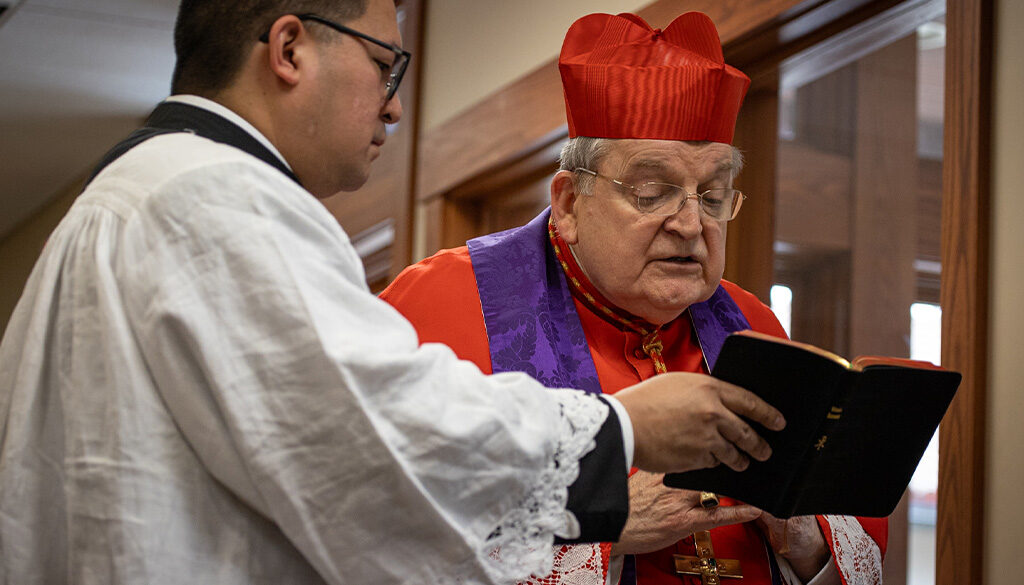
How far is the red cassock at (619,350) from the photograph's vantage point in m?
2.30

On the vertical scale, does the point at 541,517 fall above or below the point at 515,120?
below

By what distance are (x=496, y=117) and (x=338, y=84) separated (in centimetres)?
310

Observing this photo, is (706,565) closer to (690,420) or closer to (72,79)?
(690,420)

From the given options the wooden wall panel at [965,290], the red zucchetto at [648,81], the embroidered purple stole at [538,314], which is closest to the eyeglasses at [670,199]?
the red zucchetto at [648,81]

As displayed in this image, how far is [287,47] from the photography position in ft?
5.44

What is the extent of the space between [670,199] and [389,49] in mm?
879

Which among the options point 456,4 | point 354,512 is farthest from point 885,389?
point 456,4

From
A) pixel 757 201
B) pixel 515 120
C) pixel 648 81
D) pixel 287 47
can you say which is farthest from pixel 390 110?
pixel 515 120

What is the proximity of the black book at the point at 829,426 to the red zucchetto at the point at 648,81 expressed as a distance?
86 centimetres

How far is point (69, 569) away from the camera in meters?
1.37

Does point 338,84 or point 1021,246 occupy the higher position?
point 338,84

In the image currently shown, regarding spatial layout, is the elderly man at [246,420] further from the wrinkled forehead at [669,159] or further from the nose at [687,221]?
the wrinkled forehead at [669,159]

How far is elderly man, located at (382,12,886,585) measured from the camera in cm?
233

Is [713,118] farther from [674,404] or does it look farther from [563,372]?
[674,404]
